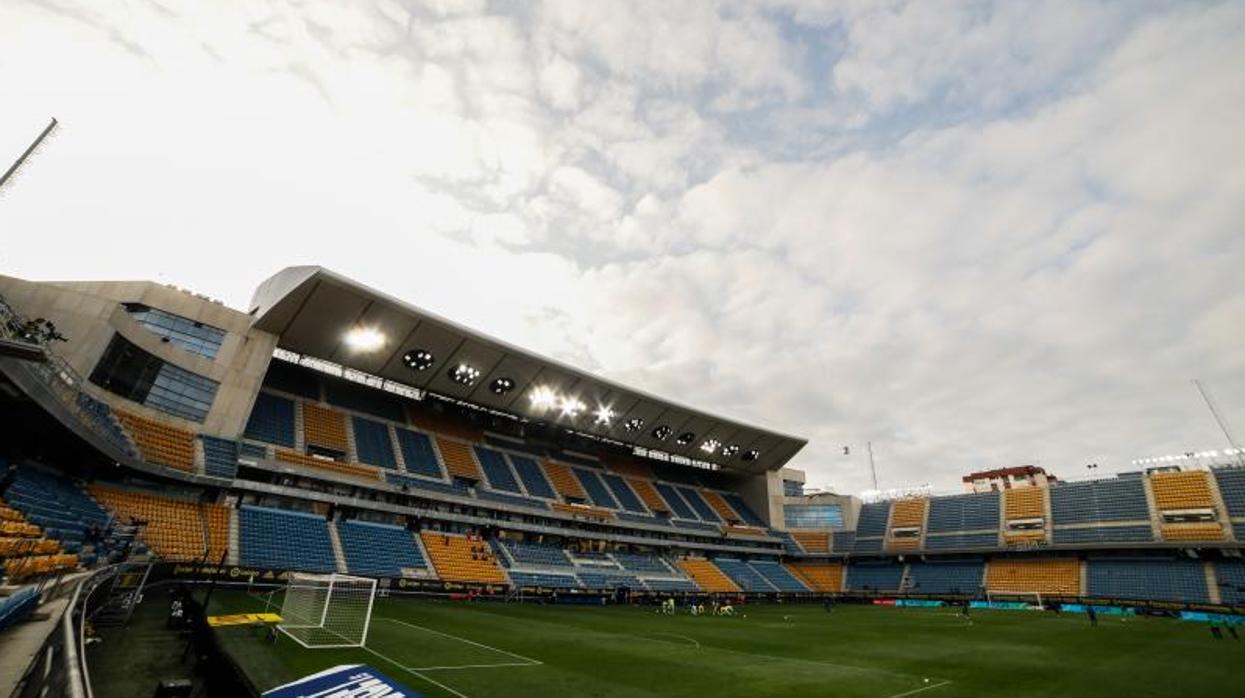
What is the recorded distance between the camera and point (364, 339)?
3809 cm

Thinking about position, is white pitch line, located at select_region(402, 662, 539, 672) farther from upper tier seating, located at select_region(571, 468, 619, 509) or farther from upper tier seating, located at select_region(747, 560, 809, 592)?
upper tier seating, located at select_region(747, 560, 809, 592)

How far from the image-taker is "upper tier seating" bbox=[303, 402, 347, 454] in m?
38.1

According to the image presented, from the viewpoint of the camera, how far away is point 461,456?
4631cm

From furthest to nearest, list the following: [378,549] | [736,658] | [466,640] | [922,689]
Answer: [378,549] < [466,640] < [736,658] < [922,689]

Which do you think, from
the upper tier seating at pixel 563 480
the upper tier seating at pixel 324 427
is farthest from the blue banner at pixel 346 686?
the upper tier seating at pixel 563 480

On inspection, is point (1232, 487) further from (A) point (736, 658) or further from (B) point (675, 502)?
(A) point (736, 658)

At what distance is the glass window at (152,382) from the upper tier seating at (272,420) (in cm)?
303

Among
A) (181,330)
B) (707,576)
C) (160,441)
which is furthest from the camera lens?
(707,576)

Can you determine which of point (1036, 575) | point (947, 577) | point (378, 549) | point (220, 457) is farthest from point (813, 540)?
point (220, 457)

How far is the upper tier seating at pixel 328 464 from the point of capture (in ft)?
112

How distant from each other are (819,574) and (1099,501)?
28233mm

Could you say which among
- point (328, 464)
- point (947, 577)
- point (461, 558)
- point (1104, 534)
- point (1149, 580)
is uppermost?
point (1104, 534)

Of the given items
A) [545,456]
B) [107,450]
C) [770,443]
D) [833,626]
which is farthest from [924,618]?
[107,450]

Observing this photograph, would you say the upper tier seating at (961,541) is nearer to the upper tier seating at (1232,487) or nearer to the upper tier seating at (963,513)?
the upper tier seating at (963,513)
